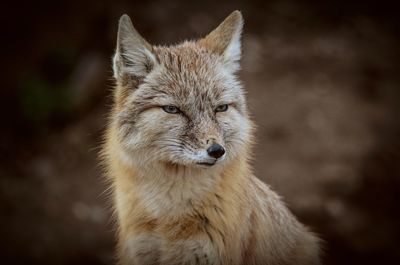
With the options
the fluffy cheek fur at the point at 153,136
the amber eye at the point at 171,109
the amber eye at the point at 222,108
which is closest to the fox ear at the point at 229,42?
the amber eye at the point at 222,108

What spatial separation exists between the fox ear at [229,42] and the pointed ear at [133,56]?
2.13 feet

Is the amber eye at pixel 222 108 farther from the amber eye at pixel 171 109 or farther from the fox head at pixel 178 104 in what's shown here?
the amber eye at pixel 171 109

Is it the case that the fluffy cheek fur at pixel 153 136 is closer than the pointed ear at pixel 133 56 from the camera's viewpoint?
Yes

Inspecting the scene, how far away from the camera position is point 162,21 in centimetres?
1338

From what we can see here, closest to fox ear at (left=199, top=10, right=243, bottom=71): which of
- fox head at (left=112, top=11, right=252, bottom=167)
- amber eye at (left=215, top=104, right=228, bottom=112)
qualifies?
fox head at (left=112, top=11, right=252, bottom=167)

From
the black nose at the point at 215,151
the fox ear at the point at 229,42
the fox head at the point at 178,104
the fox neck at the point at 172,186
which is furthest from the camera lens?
the fox ear at the point at 229,42

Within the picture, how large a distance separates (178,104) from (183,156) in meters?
0.47

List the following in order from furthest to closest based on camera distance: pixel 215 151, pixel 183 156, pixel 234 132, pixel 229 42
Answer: pixel 229 42 → pixel 234 132 → pixel 183 156 → pixel 215 151

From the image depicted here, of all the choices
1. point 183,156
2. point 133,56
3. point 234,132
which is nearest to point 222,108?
point 234,132

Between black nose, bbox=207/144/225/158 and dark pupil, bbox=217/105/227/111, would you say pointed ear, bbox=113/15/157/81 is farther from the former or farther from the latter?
black nose, bbox=207/144/225/158

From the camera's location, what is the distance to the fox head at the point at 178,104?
4926mm

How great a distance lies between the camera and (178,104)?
5.04 m

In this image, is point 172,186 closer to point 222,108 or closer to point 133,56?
point 222,108

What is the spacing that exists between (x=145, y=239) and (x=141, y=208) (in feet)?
0.90
